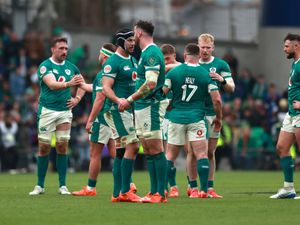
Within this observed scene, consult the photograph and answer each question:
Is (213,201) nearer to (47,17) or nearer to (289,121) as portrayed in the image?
(289,121)

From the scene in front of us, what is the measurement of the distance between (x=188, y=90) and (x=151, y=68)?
70.5 inches

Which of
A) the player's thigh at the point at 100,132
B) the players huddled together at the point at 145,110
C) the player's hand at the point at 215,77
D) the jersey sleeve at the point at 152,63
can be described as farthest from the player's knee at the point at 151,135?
the player's thigh at the point at 100,132

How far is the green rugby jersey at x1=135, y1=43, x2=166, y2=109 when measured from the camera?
54.0ft

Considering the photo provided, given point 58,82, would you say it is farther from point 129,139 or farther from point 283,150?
point 283,150

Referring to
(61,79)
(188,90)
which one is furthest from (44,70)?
(188,90)

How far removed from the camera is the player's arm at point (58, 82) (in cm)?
1900

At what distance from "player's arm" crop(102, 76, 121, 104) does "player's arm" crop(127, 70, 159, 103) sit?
32 centimetres

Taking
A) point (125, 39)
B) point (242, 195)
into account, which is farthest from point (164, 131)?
point (125, 39)

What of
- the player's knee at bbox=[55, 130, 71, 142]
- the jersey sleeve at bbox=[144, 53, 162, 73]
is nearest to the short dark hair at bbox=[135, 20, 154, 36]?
the jersey sleeve at bbox=[144, 53, 162, 73]

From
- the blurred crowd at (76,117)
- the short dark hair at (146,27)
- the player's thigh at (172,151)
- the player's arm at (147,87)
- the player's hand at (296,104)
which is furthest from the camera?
the blurred crowd at (76,117)

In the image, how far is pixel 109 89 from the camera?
16984 millimetres

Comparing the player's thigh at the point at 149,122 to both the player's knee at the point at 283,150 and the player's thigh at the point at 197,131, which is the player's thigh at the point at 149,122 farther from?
the player's knee at the point at 283,150

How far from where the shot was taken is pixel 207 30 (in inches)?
1694

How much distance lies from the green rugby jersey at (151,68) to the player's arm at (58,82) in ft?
7.56
